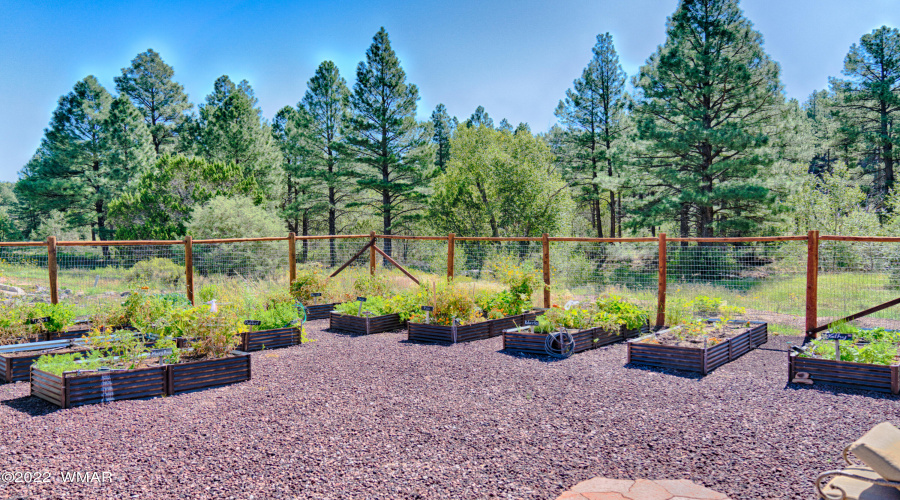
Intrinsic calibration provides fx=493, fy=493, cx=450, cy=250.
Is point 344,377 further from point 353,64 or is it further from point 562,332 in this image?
point 353,64

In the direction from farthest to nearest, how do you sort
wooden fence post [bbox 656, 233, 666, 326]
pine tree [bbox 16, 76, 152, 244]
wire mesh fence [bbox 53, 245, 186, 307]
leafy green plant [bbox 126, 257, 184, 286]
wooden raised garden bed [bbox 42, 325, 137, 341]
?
pine tree [bbox 16, 76, 152, 244], leafy green plant [bbox 126, 257, 184, 286], wire mesh fence [bbox 53, 245, 186, 307], wooden fence post [bbox 656, 233, 666, 326], wooden raised garden bed [bbox 42, 325, 137, 341]

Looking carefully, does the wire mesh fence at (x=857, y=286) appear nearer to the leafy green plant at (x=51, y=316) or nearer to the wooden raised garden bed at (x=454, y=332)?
the wooden raised garden bed at (x=454, y=332)

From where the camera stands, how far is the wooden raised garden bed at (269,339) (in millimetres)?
6578

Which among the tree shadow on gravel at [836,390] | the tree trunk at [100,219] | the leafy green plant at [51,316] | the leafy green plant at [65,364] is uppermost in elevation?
the tree trunk at [100,219]

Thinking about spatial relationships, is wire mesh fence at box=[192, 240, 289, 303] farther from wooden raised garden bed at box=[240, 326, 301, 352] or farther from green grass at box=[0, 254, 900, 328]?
wooden raised garden bed at box=[240, 326, 301, 352]

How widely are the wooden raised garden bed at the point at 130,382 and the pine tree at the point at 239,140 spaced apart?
76.6 ft

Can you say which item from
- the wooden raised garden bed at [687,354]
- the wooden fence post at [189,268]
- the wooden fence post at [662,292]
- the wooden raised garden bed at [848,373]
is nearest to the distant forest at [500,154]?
the wooden fence post at [189,268]

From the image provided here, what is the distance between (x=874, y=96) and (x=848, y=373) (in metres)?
27.4

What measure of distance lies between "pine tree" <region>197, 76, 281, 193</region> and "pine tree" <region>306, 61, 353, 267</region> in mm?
3119

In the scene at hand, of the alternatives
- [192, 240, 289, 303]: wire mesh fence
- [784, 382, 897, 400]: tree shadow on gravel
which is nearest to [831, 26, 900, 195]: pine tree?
[784, 382, 897, 400]: tree shadow on gravel

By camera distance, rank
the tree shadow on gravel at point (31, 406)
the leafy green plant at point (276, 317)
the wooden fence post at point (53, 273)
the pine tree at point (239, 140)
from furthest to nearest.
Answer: the pine tree at point (239, 140) → the wooden fence post at point (53, 273) → the leafy green plant at point (276, 317) → the tree shadow on gravel at point (31, 406)

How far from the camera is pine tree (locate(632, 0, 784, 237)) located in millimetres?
17453

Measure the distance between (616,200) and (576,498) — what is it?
1439 inches

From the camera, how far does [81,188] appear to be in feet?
88.7
